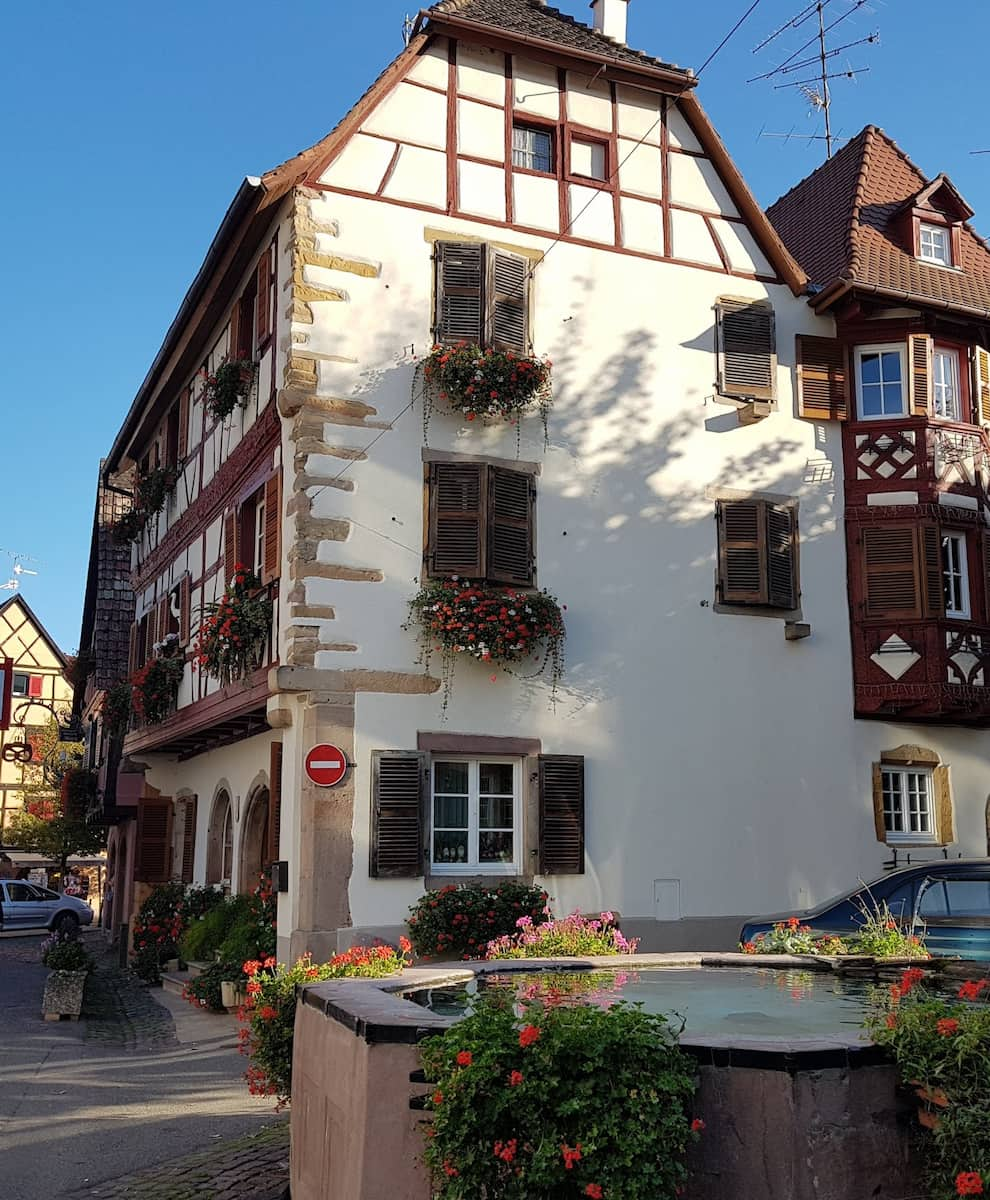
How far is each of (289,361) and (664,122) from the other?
244 inches

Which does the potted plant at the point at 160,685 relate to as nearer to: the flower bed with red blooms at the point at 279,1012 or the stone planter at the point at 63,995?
the stone planter at the point at 63,995

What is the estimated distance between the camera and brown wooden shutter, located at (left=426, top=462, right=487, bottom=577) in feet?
46.9

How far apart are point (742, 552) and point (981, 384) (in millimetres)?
4467

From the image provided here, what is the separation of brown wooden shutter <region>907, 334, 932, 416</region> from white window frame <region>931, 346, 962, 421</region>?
194 mm

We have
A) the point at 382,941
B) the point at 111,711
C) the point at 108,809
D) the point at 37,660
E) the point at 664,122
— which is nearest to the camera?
the point at 382,941

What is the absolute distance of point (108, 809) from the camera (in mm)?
25641

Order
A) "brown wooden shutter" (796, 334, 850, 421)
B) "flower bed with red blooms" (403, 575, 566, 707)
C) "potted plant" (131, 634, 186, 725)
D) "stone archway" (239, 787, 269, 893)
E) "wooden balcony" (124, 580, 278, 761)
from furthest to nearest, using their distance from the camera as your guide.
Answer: "potted plant" (131, 634, 186, 725) < "stone archway" (239, 787, 269, 893) < "brown wooden shutter" (796, 334, 850, 421) < "wooden balcony" (124, 580, 278, 761) < "flower bed with red blooms" (403, 575, 566, 707)

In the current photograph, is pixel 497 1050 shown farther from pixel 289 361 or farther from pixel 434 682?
pixel 289 361

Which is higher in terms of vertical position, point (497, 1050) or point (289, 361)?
point (289, 361)

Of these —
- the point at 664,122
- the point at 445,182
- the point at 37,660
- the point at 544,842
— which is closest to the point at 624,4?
the point at 664,122

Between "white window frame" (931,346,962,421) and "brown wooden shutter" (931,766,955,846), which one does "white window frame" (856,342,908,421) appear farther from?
"brown wooden shutter" (931,766,955,846)

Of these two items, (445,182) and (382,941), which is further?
(445,182)

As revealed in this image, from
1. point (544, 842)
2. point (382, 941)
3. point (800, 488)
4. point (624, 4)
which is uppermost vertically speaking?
point (624, 4)

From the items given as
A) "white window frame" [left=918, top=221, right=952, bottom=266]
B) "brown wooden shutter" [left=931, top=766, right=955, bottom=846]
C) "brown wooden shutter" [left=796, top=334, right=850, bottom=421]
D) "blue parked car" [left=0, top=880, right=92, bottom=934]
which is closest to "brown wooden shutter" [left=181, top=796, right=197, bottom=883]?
"brown wooden shutter" [left=931, top=766, right=955, bottom=846]
